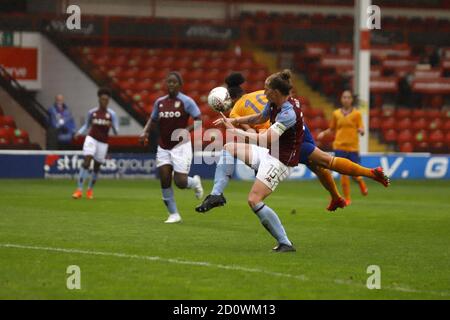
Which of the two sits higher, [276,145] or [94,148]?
[276,145]

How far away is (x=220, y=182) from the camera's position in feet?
50.0

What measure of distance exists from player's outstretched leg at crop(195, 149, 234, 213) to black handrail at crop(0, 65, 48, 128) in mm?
15494

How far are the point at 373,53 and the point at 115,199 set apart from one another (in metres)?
19.0

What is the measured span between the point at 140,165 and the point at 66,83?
472cm

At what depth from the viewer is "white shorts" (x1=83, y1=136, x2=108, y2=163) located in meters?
22.8

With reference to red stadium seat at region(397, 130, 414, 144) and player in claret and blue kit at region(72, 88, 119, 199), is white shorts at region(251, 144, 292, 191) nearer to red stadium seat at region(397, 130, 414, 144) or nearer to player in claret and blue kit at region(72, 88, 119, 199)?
player in claret and blue kit at region(72, 88, 119, 199)

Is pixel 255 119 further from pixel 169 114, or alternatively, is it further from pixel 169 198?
pixel 169 114

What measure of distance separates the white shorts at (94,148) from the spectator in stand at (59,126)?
627cm

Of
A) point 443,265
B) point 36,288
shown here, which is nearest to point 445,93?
point 443,265

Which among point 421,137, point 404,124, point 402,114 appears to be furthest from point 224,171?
point 402,114

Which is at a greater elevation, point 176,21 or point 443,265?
point 176,21

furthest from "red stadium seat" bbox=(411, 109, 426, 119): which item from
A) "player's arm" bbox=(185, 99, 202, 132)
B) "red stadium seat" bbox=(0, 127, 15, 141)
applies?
"player's arm" bbox=(185, 99, 202, 132)

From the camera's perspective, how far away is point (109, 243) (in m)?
13.0
